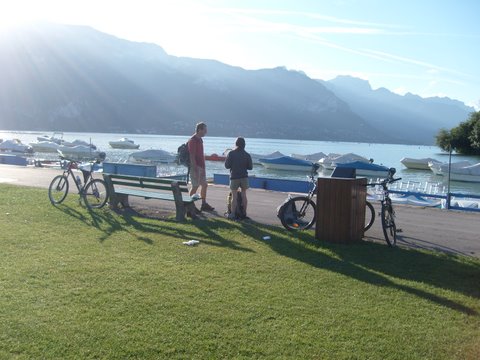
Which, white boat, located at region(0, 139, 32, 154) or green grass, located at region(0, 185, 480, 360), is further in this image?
white boat, located at region(0, 139, 32, 154)

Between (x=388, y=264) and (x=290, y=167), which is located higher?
(x=290, y=167)

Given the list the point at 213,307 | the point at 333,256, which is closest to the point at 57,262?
the point at 213,307

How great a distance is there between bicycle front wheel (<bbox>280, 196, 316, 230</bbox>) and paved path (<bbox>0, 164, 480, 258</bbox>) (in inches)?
39.9

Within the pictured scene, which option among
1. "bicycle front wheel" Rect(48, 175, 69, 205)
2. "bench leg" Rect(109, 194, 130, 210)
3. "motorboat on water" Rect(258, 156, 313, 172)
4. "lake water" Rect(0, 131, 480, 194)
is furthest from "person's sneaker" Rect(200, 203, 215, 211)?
"motorboat on water" Rect(258, 156, 313, 172)

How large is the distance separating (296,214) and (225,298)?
4.63 m

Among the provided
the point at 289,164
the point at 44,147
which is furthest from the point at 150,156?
the point at 44,147

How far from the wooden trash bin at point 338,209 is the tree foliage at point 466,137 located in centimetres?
8162

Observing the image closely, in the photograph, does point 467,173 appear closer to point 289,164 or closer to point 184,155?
point 289,164

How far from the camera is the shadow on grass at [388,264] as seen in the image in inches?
251

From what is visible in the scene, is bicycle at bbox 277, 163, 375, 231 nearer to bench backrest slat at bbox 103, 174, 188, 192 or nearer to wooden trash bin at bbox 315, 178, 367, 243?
wooden trash bin at bbox 315, 178, 367, 243

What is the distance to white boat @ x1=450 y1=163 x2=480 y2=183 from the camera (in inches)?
2003

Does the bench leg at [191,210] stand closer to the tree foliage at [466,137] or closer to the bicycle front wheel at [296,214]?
the bicycle front wheel at [296,214]

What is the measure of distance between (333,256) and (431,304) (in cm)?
219

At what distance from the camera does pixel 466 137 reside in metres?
87.5
